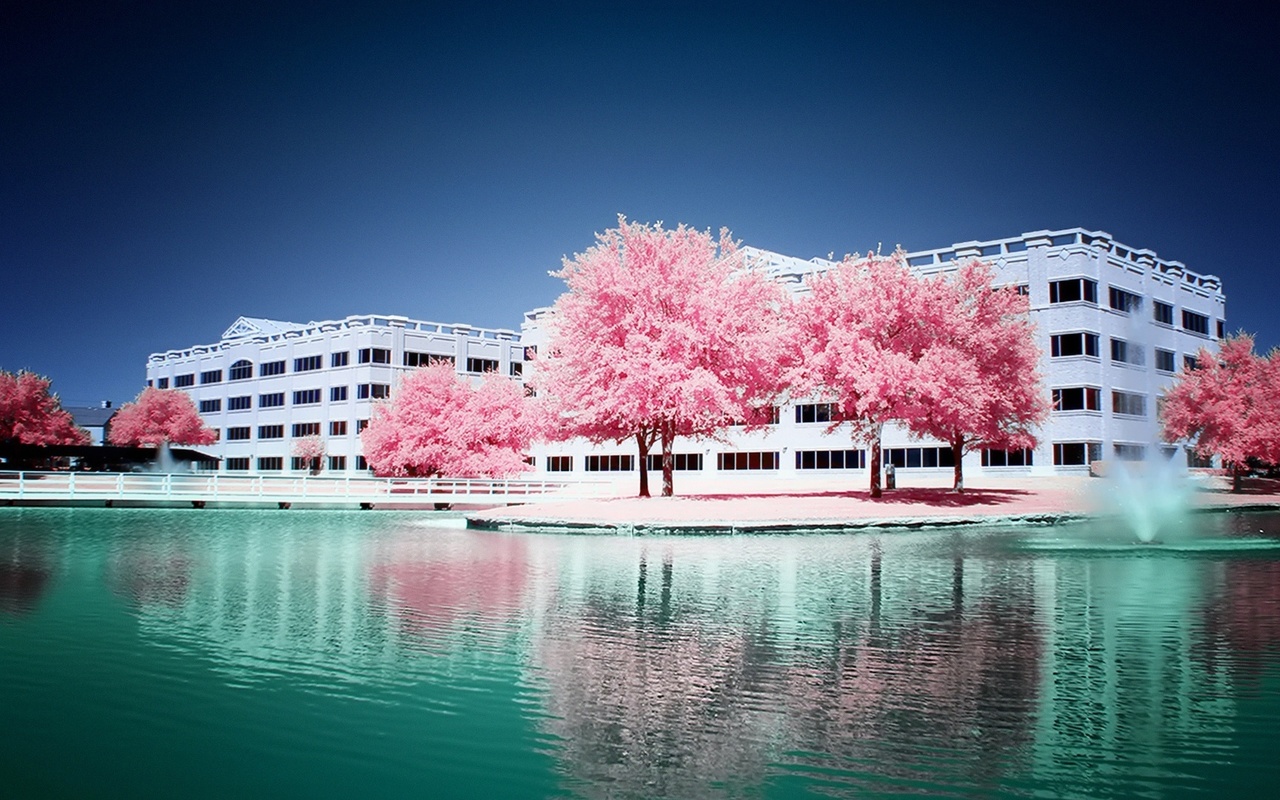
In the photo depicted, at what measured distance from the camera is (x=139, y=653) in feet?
32.7

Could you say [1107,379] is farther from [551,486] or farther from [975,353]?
[551,486]

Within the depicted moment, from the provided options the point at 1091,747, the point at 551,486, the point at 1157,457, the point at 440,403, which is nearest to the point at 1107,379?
the point at 1157,457

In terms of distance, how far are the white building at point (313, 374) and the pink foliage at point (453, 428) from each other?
107 ft

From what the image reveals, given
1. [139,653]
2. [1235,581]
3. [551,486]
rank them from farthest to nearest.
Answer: [551,486]
[1235,581]
[139,653]

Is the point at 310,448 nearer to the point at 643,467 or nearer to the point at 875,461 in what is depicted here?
the point at 643,467

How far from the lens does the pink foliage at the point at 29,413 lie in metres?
82.2

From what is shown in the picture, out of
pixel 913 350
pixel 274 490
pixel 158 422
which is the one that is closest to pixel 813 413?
pixel 913 350

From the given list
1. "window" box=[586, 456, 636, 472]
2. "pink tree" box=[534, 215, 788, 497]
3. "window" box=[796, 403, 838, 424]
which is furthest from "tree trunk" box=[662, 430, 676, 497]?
"window" box=[586, 456, 636, 472]

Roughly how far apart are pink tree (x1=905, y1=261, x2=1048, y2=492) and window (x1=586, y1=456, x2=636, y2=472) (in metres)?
36.0

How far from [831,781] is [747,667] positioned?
3.38 metres

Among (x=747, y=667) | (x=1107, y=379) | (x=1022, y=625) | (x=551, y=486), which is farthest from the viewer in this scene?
(x=1107, y=379)

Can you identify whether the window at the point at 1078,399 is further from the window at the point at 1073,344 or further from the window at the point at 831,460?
Answer: the window at the point at 831,460

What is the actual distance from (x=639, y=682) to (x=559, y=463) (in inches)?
3091

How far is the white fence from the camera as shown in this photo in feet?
140
